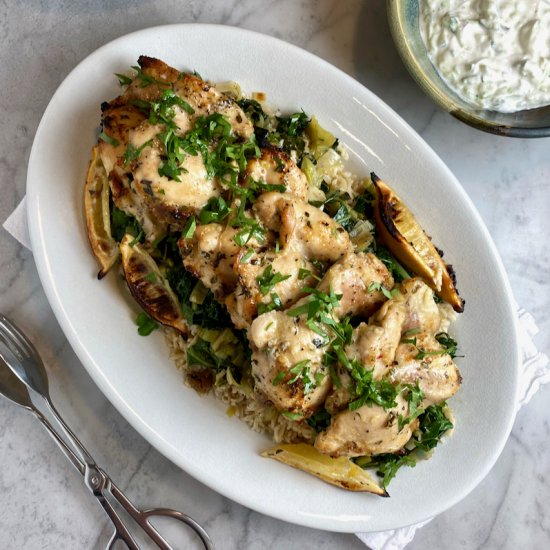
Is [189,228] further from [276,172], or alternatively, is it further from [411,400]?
[411,400]

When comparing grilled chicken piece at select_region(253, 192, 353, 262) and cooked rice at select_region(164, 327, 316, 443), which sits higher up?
grilled chicken piece at select_region(253, 192, 353, 262)

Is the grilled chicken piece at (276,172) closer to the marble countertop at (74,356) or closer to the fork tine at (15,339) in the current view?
the marble countertop at (74,356)

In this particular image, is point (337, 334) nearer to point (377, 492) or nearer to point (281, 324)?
point (281, 324)

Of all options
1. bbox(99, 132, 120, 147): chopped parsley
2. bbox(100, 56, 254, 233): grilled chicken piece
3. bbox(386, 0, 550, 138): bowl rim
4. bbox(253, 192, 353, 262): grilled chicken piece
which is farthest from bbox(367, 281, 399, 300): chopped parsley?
bbox(99, 132, 120, 147): chopped parsley

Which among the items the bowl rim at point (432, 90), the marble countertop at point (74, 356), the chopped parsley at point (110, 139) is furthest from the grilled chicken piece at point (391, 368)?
the chopped parsley at point (110, 139)

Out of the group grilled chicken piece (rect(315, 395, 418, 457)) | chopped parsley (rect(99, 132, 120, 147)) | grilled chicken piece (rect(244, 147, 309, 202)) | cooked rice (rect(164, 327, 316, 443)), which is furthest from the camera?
cooked rice (rect(164, 327, 316, 443))

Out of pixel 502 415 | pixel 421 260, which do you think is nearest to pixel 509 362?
pixel 502 415

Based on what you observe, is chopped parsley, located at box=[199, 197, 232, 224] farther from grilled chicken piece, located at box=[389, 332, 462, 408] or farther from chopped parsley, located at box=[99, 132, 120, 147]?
grilled chicken piece, located at box=[389, 332, 462, 408]
